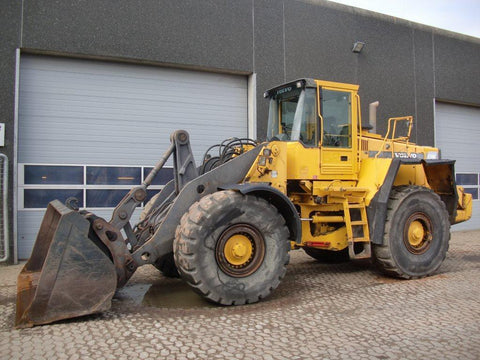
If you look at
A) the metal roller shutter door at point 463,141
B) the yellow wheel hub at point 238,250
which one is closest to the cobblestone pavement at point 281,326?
the yellow wheel hub at point 238,250

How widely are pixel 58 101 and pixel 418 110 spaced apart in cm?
1014

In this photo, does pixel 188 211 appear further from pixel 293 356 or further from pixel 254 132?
pixel 254 132

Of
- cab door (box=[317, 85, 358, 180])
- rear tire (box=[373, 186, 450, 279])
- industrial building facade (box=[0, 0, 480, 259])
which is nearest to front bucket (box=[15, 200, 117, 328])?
cab door (box=[317, 85, 358, 180])

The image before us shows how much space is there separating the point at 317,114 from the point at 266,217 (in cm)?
195

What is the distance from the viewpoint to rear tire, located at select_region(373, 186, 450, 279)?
6.34 metres

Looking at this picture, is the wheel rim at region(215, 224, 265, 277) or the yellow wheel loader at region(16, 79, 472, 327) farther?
the wheel rim at region(215, 224, 265, 277)

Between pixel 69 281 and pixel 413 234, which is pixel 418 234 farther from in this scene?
pixel 69 281

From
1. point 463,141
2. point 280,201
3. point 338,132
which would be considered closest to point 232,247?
point 280,201

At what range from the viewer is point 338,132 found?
6520mm

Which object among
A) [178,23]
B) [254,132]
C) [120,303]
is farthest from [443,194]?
[178,23]

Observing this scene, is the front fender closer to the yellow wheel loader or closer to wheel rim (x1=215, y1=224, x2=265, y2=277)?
the yellow wheel loader

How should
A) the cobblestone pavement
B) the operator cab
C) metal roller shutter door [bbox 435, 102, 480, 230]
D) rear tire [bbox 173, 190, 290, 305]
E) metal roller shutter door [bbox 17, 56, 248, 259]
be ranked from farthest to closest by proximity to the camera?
1. metal roller shutter door [bbox 435, 102, 480, 230]
2. metal roller shutter door [bbox 17, 56, 248, 259]
3. the operator cab
4. rear tire [bbox 173, 190, 290, 305]
5. the cobblestone pavement

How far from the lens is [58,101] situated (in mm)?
8875

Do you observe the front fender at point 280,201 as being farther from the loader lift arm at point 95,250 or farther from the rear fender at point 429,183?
the rear fender at point 429,183
